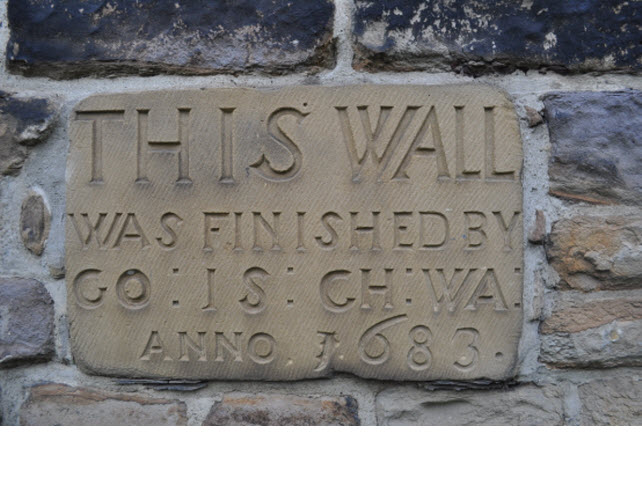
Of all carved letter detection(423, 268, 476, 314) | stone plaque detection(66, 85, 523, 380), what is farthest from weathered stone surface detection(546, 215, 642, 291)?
carved letter detection(423, 268, 476, 314)

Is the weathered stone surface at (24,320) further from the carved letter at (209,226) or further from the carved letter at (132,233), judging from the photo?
the carved letter at (209,226)

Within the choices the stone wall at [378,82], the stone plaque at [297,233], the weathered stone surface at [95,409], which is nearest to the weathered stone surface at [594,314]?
the stone wall at [378,82]

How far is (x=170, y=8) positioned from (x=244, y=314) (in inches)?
29.2

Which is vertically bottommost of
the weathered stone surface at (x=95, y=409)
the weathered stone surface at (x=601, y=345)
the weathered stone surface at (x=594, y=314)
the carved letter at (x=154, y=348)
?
the weathered stone surface at (x=95, y=409)

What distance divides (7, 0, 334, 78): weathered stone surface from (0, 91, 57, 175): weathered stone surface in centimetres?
8

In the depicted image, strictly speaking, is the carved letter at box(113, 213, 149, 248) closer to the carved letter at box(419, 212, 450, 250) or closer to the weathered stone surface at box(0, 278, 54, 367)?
the weathered stone surface at box(0, 278, 54, 367)

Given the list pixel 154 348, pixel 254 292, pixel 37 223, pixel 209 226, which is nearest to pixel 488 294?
pixel 254 292

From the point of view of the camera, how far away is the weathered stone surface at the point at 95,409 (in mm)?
1204

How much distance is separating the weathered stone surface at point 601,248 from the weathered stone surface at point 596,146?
0.05 m

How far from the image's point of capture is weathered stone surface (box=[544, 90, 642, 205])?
116 centimetres

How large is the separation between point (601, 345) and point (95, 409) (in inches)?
47.1

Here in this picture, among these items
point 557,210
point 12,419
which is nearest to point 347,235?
point 557,210

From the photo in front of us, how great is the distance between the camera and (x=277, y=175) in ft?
3.85

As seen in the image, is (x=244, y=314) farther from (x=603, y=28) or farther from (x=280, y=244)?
(x=603, y=28)
